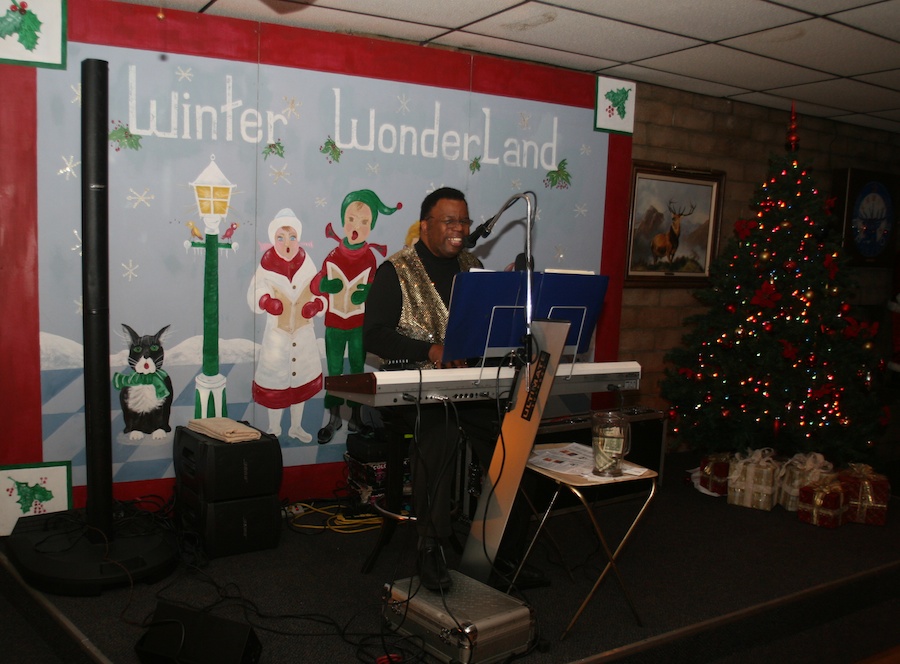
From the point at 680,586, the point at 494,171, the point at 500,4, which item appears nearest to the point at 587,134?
the point at 494,171

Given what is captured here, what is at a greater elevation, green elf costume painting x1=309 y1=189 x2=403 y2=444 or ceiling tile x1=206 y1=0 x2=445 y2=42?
ceiling tile x1=206 y1=0 x2=445 y2=42

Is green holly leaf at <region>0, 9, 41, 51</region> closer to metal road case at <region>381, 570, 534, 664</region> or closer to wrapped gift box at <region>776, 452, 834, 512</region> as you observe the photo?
metal road case at <region>381, 570, 534, 664</region>

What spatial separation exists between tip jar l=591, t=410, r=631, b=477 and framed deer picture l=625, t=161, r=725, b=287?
261 cm

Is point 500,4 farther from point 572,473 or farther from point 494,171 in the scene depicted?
point 572,473

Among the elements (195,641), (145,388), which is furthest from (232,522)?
(195,641)

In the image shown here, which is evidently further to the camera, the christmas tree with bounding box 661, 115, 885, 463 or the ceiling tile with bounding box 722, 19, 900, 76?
the christmas tree with bounding box 661, 115, 885, 463

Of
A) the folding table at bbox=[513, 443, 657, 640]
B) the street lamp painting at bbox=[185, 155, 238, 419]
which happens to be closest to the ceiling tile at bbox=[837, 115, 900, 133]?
the folding table at bbox=[513, 443, 657, 640]

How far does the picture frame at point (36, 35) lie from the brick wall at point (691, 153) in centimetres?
345

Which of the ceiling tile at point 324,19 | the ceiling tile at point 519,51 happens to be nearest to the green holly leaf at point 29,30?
the ceiling tile at point 324,19

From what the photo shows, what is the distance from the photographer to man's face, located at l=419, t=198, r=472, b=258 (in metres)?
3.42

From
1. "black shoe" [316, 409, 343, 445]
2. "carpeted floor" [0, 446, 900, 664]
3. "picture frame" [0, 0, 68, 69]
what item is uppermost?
"picture frame" [0, 0, 68, 69]

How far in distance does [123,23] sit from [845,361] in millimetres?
4520

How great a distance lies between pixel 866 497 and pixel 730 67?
2641 millimetres

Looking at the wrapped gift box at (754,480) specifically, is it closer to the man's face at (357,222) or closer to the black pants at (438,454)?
the black pants at (438,454)
